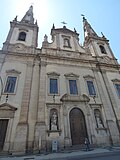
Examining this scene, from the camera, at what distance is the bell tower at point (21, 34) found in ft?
55.7

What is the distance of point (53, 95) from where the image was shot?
1320cm

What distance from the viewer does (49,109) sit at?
12266mm

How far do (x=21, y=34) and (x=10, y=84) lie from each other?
948 centimetres

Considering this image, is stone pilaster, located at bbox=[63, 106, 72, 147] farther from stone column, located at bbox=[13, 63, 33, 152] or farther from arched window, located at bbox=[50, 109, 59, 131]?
stone column, located at bbox=[13, 63, 33, 152]

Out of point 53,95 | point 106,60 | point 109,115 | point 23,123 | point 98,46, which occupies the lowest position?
point 23,123

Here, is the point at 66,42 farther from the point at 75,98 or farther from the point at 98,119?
the point at 98,119

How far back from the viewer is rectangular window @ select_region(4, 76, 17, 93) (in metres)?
12.7

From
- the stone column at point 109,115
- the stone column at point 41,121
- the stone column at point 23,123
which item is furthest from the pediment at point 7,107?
the stone column at point 109,115

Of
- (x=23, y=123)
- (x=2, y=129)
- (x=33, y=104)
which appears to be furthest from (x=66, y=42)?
(x=2, y=129)

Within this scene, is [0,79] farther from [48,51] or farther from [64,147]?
[64,147]

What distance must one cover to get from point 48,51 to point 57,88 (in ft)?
19.3

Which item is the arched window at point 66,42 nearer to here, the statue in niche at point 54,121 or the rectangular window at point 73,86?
the rectangular window at point 73,86

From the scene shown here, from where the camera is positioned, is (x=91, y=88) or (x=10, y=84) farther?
(x=91, y=88)

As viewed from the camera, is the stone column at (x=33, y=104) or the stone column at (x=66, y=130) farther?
the stone column at (x=66, y=130)
